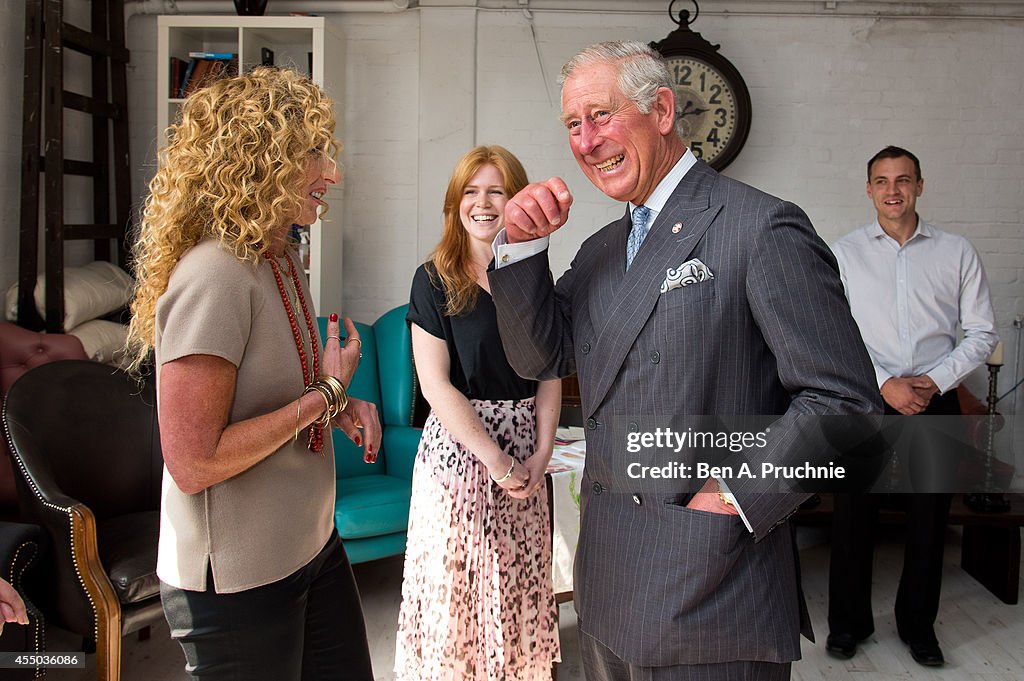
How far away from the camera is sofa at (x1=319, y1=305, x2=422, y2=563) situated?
385 centimetres

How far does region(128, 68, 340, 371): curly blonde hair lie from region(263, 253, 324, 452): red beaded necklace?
79 mm

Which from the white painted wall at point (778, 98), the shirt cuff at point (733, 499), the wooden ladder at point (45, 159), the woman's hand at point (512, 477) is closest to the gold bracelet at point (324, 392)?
the shirt cuff at point (733, 499)

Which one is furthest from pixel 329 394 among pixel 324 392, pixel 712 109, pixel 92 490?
pixel 712 109

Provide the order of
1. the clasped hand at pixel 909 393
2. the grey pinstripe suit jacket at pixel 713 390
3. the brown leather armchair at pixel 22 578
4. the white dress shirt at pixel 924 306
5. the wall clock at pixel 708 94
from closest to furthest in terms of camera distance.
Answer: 1. the grey pinstripe suit jacket at pixel 713 390
2. the brown leather armchair at pixel 22 578
3. the clasped hand at pixel 909 393
4. the white dress shirt at pixel 924 306
5. the wall clock at pixel 708 94

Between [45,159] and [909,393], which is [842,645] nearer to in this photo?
[909,393]

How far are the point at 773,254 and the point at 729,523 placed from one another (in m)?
0.44

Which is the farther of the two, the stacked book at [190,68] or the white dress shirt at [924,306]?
the stacked book at [190,68]

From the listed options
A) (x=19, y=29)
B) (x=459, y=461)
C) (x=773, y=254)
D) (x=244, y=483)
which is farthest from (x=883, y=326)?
(x=19, y=29)

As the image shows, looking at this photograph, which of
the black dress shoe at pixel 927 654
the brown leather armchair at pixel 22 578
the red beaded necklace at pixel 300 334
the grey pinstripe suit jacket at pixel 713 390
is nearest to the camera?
the grey pinstripe suit jacket at pixel 713 390

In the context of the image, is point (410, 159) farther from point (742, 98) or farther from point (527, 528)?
point (527, 528)

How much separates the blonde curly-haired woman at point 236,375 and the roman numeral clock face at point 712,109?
366cm

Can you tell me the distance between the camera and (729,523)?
4.87 ft

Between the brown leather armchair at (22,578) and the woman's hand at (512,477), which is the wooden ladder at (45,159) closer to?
the brown leather armchair at (22,578)

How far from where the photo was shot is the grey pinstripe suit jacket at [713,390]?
1.44 meters
